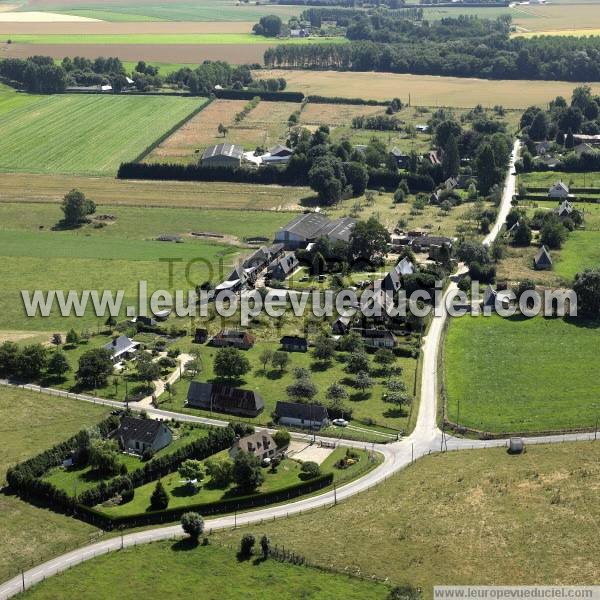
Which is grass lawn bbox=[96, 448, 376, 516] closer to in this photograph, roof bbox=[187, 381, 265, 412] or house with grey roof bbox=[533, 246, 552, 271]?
roof bbox=[187, 381, 265, 412]

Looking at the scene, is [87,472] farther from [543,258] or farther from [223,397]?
[543,258]

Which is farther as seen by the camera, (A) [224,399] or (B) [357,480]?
(A) [224,399]

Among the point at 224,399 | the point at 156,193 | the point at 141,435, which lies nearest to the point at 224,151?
the point at 156,193

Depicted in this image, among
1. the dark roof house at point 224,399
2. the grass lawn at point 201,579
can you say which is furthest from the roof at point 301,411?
the grass lawn at point 201,579

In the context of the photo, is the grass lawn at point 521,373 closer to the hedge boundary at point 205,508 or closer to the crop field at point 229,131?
the hedge boundary at point 205,508

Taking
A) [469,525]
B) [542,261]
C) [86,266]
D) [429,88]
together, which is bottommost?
[469,525]

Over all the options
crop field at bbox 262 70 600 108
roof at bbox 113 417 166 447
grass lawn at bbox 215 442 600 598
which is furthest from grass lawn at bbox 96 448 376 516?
crop field at bbox 262 70 600 108
